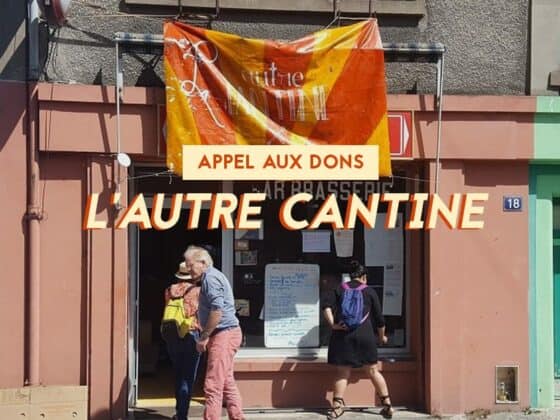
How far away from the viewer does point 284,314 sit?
927 cm

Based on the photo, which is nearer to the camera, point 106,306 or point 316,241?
point 106,306

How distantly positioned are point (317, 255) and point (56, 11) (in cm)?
359

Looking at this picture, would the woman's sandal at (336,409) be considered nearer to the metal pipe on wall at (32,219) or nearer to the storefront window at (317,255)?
the storefront window at (317,255)

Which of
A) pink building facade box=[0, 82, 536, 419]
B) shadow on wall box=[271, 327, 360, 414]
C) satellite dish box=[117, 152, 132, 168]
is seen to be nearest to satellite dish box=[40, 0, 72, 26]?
pink building facade box=[0, 82, 536, 419]

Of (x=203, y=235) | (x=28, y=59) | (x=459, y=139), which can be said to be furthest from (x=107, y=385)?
(x=459, y=139)

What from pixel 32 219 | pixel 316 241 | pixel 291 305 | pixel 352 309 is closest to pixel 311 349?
pixel 291 305

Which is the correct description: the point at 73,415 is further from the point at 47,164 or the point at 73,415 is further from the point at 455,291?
the point at 455,291

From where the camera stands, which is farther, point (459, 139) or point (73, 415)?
point (459, 139)

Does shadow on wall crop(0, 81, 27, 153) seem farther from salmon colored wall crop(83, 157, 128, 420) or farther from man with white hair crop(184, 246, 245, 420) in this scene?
man with white hair crop(184, 246, 245, 420)

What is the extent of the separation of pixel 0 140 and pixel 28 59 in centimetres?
82

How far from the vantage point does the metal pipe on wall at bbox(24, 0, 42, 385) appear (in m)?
8.36

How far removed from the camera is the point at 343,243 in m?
9.33

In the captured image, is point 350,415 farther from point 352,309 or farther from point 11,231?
point 11,231

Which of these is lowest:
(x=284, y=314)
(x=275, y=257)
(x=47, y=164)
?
(x=284, y=314)
